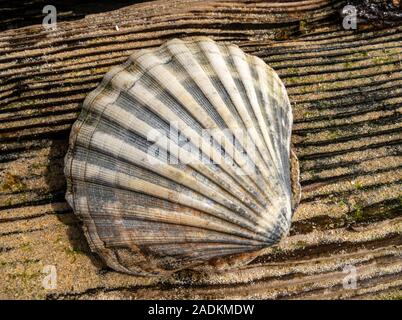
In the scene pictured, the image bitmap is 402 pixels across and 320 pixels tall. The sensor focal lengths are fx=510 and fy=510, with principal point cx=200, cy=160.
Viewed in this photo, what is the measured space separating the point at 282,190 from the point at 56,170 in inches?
44.3

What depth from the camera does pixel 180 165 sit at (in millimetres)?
2277

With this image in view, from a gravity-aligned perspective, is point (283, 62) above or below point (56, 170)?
above

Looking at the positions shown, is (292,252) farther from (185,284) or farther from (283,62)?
(283,62)

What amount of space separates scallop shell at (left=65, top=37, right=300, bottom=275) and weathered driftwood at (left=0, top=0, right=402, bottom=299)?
0.50 ft

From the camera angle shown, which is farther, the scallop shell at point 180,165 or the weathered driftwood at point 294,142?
the weathered driftwood at point 294,142

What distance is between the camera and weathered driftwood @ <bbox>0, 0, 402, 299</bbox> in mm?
2453

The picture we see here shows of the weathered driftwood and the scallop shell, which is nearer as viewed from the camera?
the scallop shell

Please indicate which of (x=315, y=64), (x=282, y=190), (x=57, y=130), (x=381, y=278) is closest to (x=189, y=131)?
(x=282, y=190)

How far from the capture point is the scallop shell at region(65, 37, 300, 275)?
7.49ft

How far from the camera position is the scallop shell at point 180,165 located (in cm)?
228

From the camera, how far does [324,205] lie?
256 centimetres

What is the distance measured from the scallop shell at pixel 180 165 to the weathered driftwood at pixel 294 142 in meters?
0.15

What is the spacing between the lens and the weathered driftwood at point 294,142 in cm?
245

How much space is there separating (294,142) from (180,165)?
0.70 m
